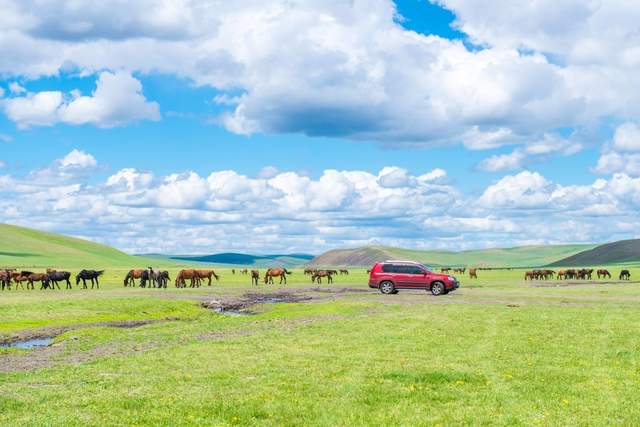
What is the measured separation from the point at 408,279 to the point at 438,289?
9.14 ft

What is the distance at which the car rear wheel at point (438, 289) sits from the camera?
60547mm

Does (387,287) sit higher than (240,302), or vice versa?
(387,287)

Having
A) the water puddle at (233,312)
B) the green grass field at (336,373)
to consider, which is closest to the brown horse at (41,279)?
the water puddle at (233,312)

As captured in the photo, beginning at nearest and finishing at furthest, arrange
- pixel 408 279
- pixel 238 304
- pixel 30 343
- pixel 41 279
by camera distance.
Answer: pixel 30 343 → pixel 238 304 → pixel 408 279 → pixel 41 279

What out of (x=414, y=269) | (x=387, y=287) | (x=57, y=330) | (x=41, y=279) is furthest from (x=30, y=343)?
(x=41, y=279)

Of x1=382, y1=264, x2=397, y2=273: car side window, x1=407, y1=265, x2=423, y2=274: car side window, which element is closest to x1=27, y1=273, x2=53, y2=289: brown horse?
x1=382, y1=264, x2=397, y2=273: car side window

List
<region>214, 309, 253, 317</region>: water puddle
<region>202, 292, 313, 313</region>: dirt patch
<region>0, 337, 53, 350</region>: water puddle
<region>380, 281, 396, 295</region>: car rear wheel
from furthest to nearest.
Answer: <region>380, 281, 396, 295</region>: car rear wheel
<region>202, 292, 313, 313</region>: dirt patch
<region>214, 309, 253, 317</region>: water puddle
<region>0, 337, 53, 350</region>: water puddle

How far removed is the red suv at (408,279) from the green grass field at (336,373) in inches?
937

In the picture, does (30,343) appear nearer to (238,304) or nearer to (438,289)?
(238,304)

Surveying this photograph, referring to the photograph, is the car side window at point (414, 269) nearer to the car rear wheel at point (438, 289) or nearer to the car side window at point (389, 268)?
the car side window at point (389, 268)

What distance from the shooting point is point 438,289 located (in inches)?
2397

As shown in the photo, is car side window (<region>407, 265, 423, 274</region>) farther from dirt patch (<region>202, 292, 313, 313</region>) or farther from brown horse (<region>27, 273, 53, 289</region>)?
brown horse (<region>27, 273, 53, 289</region>)

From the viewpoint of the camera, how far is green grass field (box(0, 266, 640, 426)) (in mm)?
14617

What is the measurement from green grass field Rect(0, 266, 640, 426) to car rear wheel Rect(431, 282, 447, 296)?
926 inches
